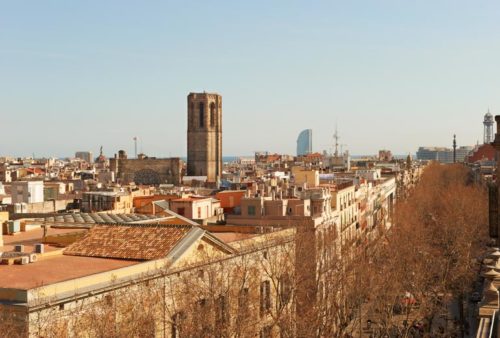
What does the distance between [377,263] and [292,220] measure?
7.70 m

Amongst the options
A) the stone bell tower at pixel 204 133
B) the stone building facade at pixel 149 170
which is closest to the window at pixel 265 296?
the stone building facade at pixel 149 170

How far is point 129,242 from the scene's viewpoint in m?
Result: 25.4

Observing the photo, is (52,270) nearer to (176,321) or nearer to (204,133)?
(176,321)

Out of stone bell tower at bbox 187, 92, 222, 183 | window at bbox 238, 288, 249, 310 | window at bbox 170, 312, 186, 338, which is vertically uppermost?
stone bell tower at bbox 187, 92, 222, 183

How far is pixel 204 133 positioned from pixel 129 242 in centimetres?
10717

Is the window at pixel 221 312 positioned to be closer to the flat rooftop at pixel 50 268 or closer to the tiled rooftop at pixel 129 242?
the tiled rooftop at pixel 129 242

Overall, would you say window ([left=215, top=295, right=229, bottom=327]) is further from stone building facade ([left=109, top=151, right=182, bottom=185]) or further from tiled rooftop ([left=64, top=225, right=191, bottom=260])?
stone building facade ([left=109, top=151, right=182, bottom=185])

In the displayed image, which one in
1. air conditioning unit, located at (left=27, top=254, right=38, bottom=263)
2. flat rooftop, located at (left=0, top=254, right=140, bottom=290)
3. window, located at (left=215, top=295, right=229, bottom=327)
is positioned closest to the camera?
flat rooftop, located at (left=0, top=254, right=140, bottom=290)

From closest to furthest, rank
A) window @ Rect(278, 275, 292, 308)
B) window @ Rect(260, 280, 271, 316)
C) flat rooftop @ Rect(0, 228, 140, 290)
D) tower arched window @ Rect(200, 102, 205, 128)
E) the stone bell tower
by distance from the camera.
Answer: flat rooftop @ Rect(0, 228, 140, 290)
window @ Rect(278, 275, 292, 308)
window @ Rect(260, 280, 271, 316)
the stone bell tower
tower arched window @ Rect(200, 102, 205, 128)

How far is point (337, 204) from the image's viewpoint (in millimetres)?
52562

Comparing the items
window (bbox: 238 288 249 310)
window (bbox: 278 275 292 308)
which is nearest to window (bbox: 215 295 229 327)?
window (bbox: 238 288 249 310)

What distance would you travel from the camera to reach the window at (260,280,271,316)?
28.0 metres

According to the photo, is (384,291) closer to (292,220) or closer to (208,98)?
(292,220)

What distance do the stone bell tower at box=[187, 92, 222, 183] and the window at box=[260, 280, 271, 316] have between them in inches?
4001
